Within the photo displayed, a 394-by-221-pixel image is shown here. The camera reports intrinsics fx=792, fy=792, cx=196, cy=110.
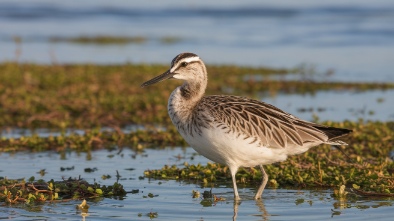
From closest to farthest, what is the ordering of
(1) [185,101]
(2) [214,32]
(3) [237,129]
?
(3) [237,129], (1) [185,101], (2) [214,32]

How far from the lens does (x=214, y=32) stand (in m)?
34.0

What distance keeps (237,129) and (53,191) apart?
2.26 metres

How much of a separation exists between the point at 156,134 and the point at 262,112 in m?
4.04

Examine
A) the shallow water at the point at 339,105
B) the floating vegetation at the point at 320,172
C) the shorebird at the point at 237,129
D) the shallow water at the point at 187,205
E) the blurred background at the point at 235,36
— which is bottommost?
the shallow water at the point at 187,205

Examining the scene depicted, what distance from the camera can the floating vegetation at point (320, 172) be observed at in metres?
9.62

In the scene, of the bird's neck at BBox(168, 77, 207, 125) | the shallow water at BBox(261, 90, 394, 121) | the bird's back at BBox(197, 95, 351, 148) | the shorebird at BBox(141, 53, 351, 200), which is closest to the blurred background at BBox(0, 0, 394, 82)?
the shallow water at BBox(261, 90, 394, 121)

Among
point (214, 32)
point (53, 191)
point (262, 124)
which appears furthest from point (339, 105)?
point (214, 32)

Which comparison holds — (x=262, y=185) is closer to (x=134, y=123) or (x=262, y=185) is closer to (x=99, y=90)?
(x=134, y=123)

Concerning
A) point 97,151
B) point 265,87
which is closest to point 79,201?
point 97,151

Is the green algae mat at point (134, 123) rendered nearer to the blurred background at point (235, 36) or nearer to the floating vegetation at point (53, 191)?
the floating vegetation at point (53, 191)

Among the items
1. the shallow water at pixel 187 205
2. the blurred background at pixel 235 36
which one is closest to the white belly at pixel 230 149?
the shallow water at pixel 187 205

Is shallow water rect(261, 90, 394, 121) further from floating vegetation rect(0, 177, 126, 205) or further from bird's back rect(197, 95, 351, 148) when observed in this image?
floating vegetation rect(0, 177, 126, 205)

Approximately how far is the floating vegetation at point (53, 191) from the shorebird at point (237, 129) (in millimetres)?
1146

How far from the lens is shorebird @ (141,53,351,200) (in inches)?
353
